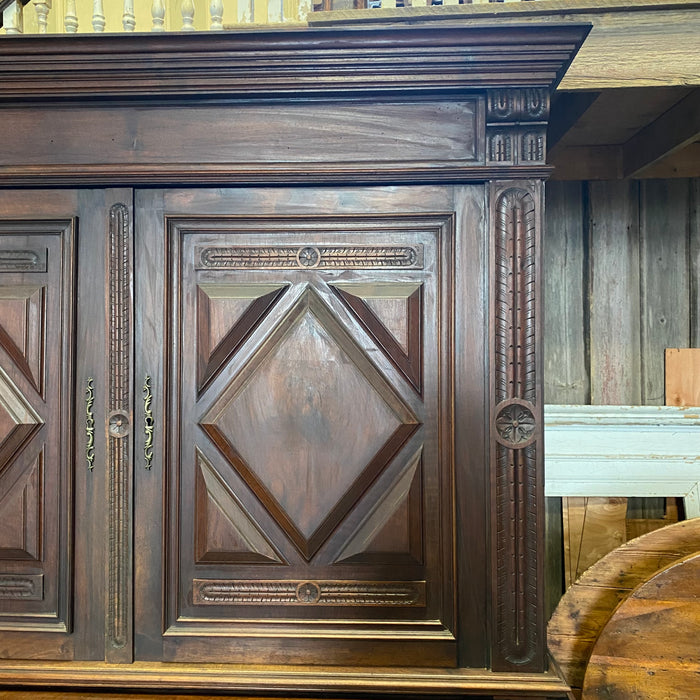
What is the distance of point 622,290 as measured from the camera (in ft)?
8.34

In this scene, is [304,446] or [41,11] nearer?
[304,446]

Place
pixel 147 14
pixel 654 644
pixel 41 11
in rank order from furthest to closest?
1. pixel 147 14
2. pixel 41 11
3. pixel 654 644

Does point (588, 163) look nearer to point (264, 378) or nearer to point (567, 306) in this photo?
point (567, 306)

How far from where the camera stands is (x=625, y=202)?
2.56m

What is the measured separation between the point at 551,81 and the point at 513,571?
4.08 feet

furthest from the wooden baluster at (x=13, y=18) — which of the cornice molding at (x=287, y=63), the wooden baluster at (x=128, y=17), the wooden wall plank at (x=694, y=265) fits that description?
the wooden wall plank at (x=694, y=265)

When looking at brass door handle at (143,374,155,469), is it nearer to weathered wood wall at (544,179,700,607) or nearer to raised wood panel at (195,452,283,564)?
raised wood panel at (195,452,283,564)

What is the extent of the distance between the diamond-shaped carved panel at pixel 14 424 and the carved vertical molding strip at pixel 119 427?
22 cm

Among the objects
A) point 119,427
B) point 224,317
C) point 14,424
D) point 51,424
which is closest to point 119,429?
point 119,427

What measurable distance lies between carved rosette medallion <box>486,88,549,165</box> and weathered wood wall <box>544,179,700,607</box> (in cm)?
105

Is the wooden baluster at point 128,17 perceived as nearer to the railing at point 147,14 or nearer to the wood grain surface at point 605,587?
the railing at point 147,14

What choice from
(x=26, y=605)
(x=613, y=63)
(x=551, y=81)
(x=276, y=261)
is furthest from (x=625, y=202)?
(x=26, y=605)

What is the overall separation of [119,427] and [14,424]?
298 mm

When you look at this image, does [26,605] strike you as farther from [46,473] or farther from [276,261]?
[276,261]
